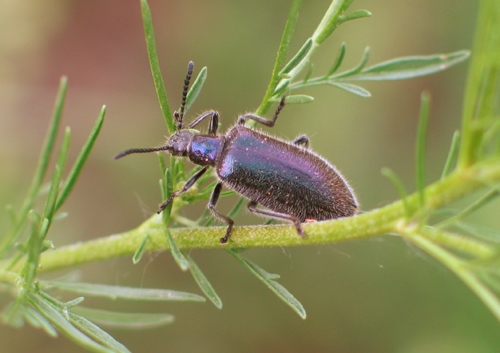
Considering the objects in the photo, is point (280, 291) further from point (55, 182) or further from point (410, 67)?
point (410, 67)

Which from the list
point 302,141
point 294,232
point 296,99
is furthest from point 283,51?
point 302,141

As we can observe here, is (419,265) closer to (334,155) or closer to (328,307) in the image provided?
(328,307)

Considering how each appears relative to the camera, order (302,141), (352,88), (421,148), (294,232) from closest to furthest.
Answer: (421,148)
(294,232)
(352,88)
(302,141)

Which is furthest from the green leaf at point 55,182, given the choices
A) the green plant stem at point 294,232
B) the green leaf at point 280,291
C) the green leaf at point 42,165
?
the green leaf at point 280,291

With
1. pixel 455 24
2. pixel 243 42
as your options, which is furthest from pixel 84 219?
pixel 455 24

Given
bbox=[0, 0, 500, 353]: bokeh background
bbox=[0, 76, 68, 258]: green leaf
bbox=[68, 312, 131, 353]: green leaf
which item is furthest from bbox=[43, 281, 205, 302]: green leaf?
bbox=[0, 0, 500, 353]: bokeh background

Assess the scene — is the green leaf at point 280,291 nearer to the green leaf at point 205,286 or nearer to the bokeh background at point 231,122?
the green leaf at point 205,286

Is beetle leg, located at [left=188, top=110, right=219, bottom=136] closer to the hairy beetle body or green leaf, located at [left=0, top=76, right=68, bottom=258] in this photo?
the hairy beetle body
